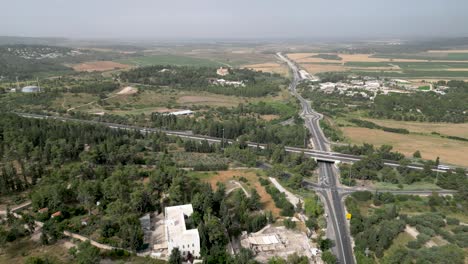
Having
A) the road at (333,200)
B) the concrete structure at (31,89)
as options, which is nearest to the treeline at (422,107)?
the road at (333,200)

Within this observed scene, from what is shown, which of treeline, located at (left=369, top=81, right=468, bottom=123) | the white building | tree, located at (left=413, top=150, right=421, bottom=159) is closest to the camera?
the white building

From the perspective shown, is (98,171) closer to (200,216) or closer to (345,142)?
(200,216)

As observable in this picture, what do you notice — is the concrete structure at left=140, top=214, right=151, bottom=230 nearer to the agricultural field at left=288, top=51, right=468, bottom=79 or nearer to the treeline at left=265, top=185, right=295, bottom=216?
the treeline at left=265, top=185, right=295, bottom=216

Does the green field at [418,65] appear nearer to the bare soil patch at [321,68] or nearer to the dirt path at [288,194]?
the bare soil patch at [321,68]

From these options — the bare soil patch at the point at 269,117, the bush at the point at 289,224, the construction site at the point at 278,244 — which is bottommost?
the construction site at the point at 278,244

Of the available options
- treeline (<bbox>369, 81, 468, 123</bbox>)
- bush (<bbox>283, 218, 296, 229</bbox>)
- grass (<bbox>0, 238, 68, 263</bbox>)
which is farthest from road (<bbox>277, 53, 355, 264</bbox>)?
grass (<bbox>0, 238, 68, 263</bbox>)

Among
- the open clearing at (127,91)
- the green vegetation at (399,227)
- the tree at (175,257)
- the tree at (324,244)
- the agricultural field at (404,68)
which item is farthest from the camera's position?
the agricultural field at (404,68)

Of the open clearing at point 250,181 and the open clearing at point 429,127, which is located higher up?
the open clearing at point 429,127
